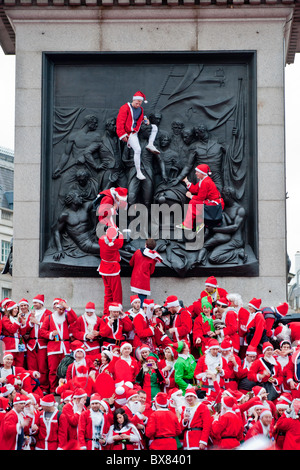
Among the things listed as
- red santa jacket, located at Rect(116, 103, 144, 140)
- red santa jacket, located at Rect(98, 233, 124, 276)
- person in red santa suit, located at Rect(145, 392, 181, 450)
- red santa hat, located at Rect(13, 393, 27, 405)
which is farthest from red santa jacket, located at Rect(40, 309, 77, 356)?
person in red santa suit, located at Rect(145, 392, 181, 450)

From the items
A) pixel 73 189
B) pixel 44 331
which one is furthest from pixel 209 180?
pixel 44 331

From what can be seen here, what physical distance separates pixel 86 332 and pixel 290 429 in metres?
5.04

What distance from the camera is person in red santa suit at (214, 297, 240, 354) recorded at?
74.8 feet

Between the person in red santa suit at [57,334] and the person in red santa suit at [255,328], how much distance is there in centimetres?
317

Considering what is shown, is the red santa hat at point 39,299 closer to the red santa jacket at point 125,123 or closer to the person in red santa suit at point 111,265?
the person in red santa suit at point 111,265

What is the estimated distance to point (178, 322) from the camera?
23047 millimetres

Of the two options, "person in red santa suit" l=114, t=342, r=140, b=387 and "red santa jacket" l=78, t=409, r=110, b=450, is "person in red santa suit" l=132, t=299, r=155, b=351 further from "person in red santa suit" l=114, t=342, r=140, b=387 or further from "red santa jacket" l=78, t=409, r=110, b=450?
"red santa jacket" l=78, t=409, r=110, b=450

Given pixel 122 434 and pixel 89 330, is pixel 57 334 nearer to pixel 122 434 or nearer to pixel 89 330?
pixel 89 330

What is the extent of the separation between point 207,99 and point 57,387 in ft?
23.8

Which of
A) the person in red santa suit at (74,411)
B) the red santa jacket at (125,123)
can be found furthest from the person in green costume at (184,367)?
the red santa jacket at (125,123)

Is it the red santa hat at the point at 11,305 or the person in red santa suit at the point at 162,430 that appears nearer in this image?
the person in red santa suit at the point at 162,430

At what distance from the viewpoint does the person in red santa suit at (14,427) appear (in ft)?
61.7

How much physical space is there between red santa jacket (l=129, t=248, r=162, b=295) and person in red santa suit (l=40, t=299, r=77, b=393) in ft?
5.19

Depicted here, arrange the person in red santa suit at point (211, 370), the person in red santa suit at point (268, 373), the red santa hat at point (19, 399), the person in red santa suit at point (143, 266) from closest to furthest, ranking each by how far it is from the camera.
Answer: the red santa hat at point (19, 399), the person in red santa suit at point (211, 370), the person in red santa suit at point (268, 373), the person in red santa suit at point (143, 266)
